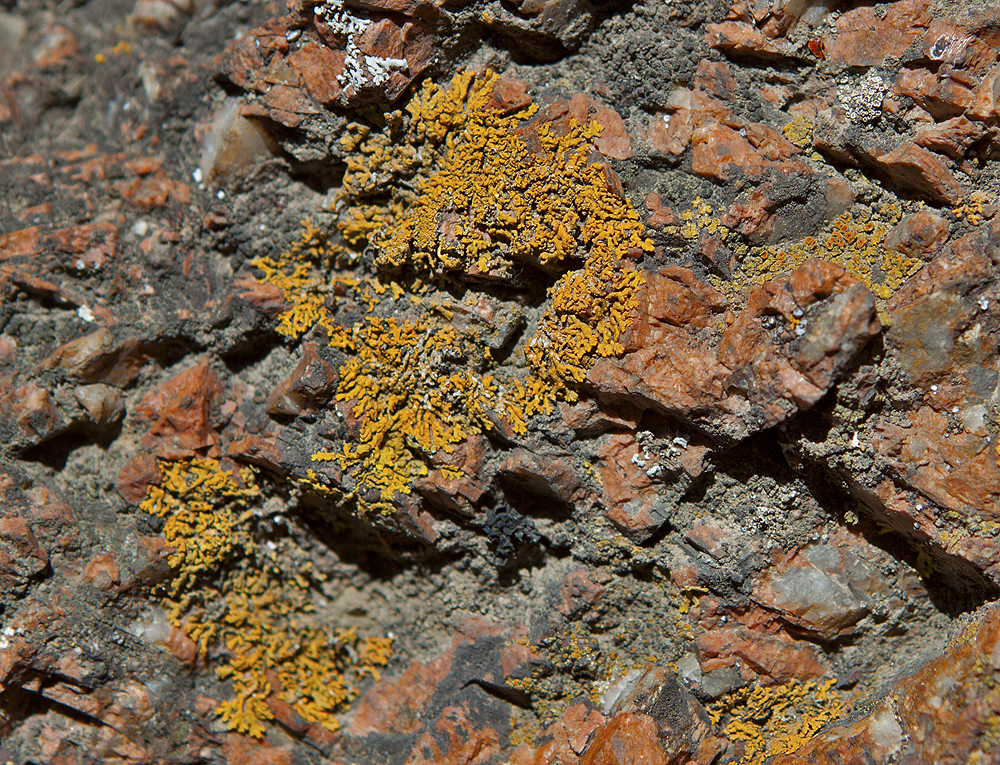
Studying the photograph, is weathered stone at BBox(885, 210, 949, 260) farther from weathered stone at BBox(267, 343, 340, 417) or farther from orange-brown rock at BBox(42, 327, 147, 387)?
orange-brown rock at BBox(42, 327, 147, 387)

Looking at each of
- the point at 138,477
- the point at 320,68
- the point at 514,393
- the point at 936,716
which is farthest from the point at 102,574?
the point at 936,716

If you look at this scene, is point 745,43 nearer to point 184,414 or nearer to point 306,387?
point 306,387

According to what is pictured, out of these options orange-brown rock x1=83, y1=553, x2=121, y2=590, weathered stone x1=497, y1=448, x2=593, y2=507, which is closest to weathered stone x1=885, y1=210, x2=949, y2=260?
weathered stone x1=497, y1=448, x2=593, y2=507

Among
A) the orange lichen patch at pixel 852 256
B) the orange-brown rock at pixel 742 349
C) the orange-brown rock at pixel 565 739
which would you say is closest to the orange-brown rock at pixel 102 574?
the orange-brown rock at pixel 565 739

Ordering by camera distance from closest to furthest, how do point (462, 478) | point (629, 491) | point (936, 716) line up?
1. point (936, 716)
2. point (629, 491)
3. point (462, 478)

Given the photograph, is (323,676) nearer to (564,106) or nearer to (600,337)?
(600,337)

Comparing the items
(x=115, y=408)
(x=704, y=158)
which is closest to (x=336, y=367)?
(x=115, y=408)
